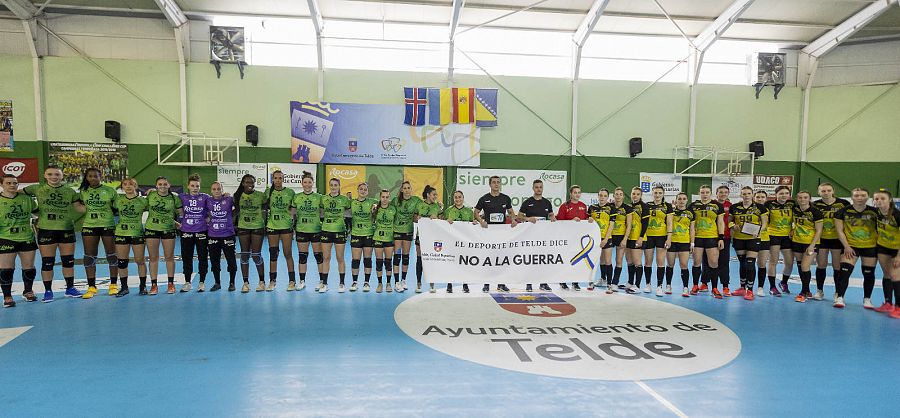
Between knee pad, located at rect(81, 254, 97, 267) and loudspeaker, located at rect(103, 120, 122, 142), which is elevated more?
loudspeaker, located at rect(103, 120, 122, 142)

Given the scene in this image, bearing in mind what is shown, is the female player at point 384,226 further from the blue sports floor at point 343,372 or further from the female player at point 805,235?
the female player at point 805,235

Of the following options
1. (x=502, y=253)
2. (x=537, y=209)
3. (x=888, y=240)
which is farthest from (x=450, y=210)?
(x=888, y=240)

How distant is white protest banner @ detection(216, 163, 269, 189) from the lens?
13.8 meters

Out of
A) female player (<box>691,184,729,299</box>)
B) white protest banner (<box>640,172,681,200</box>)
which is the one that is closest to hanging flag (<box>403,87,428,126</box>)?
white protest banner (<box>640,172,681,200</box>)

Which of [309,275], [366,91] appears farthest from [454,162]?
[309,275]

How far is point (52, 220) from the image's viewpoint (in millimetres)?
5980

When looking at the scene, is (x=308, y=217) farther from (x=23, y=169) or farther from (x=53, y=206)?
(x=23, y=169)

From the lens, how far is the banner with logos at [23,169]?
12.9 metres

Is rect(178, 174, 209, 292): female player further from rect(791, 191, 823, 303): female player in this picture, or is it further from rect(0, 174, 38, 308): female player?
rect(791, 191, 823, 303): female player

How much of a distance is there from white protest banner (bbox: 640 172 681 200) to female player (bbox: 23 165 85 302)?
15561mm

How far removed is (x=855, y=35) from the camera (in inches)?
567

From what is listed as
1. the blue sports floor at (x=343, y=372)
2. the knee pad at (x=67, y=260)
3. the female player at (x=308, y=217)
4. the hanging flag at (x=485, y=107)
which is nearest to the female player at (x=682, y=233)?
the blue sports floor at (x=343, y=372)

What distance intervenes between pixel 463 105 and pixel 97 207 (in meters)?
10.4

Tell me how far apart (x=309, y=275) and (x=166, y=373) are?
4.55 m
